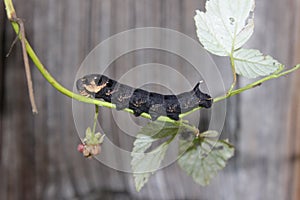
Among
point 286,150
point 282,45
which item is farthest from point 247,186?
point 282,45

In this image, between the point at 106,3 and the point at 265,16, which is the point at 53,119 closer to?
the point at 106,3

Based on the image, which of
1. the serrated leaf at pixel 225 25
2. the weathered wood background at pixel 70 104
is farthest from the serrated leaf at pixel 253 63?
the weathered wood background at pixel 70 104

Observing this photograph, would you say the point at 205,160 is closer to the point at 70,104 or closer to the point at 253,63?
the point at 253,63

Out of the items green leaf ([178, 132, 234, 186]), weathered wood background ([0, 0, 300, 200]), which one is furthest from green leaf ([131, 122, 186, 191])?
weathered wood background ([0, 0, 300, 200])

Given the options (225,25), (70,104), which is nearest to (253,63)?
(225,25)

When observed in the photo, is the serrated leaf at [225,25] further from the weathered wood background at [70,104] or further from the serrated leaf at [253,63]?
the weathered wood background at [70,104]

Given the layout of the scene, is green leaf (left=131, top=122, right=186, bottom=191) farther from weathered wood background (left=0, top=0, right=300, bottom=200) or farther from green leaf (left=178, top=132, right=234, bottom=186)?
weathered wood background (left=0, top=0, right=300, bottom=200)
